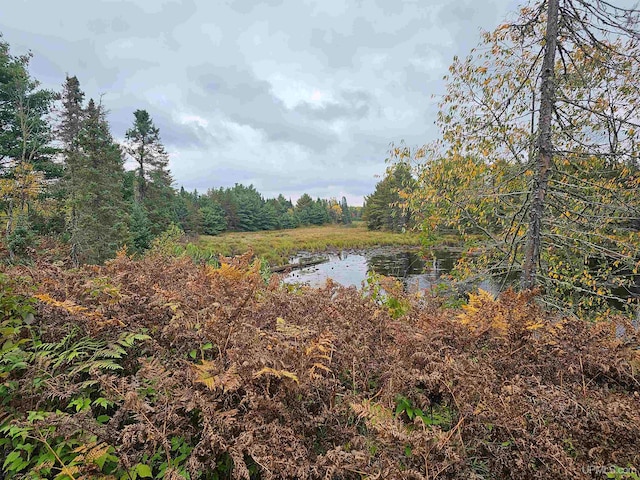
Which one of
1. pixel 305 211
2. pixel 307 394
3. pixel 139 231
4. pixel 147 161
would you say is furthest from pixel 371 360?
pixel 305 211

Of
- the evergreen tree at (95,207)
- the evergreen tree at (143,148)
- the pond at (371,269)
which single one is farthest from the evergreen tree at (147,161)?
the pond at (371,269)

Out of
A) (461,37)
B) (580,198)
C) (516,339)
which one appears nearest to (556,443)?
(516,339)

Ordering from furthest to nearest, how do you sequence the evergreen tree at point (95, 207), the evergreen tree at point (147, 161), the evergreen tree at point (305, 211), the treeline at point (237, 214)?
the evergreen tree at point (305, 211) → the treeline at point (237, 214) → the evergreen tree at point (147, 161) → the evergreen tree at point (95, 207)

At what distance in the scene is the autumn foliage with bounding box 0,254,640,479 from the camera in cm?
127

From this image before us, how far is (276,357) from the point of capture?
1663mm

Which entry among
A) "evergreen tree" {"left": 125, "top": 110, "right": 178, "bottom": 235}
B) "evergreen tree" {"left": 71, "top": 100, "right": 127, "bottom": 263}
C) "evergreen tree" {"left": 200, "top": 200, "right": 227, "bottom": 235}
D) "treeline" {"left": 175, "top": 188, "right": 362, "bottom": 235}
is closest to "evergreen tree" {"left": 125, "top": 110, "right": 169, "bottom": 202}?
"evergreen tree" {"left": 125, "top": 110, "right": 178, "bottom": 235}

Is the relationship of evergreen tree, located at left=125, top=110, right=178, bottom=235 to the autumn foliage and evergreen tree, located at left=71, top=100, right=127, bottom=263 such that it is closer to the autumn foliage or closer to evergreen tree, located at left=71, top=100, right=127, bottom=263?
evergreen tree, located at left=71, top=100, right=127, bottom=263

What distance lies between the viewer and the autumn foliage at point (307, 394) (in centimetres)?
127

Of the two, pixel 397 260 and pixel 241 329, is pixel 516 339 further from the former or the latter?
pixel 397 260

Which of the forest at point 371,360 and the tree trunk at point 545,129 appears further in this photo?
the tree trunk at point 545,129

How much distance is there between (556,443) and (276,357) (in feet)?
4.14

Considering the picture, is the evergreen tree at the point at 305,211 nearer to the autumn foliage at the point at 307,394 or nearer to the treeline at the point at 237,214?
the treeline at the point at 237,214

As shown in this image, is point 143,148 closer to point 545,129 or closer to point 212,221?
point 212,221

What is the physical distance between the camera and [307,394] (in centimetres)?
157
